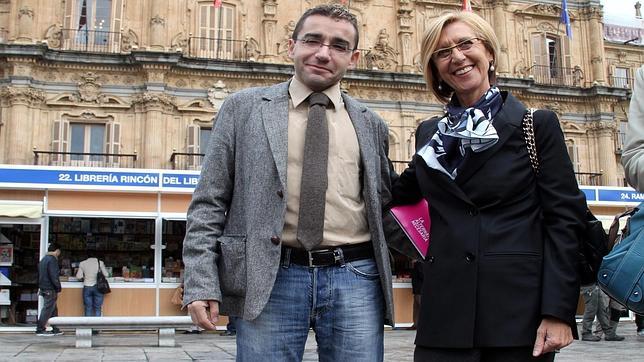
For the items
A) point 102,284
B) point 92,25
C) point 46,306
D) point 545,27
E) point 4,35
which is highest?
point 545,27

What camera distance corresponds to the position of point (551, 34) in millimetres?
28203

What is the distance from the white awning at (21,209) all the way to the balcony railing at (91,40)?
1016 cm

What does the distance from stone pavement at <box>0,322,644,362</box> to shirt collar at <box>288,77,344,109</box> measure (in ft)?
20.7

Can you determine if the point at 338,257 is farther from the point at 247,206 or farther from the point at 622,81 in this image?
the point at 622,81

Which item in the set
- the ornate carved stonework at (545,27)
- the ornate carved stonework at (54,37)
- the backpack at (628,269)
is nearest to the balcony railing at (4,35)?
the ornate carved stonework at (54,37)

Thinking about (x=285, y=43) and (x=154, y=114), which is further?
(x=285, y=43)

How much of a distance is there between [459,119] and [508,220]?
0.46 m

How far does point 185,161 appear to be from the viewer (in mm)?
22703

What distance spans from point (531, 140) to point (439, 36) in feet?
1.95

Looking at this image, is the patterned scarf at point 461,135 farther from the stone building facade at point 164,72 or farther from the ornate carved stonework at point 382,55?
the ornate carved stonework at point 382,55

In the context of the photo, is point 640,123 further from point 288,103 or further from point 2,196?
point 2,196

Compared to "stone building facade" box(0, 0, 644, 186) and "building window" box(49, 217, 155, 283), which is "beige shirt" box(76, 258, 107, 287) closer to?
"building window" box(49, 217, 155, 283)

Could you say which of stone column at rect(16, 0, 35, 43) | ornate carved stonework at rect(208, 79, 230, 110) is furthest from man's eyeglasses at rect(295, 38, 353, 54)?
stone column at rect(16, 0, 35, 43)

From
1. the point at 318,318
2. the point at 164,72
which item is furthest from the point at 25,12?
the point at 318,318
